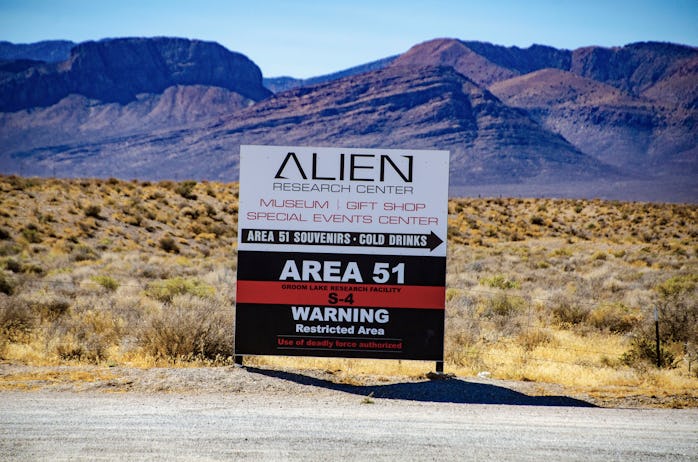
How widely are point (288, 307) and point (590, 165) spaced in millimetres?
187910

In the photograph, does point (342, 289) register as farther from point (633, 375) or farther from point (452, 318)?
point (452, 318)

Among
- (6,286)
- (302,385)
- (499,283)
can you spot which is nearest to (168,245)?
→ (6,286)

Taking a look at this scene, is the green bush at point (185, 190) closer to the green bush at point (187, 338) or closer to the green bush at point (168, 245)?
the green bush at point (168, 245)

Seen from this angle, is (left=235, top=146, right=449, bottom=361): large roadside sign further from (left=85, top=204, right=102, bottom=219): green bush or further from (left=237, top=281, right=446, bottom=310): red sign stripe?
(left=85, top=204, right=102, bottom=219): green bush

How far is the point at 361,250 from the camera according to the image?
10.8m

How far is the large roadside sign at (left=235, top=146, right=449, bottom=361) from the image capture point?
1070cm

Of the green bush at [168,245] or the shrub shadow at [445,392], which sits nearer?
the shrub shadow at [445,392]

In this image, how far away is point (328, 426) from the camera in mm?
8047

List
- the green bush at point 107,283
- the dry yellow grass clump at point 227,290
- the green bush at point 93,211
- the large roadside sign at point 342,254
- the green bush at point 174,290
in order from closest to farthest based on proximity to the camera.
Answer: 1. the large roadside sign at point 342,254
2. the dry yellow grass clump at point 227,290
3. the green bush at point 174,290
4. the green bush at point 107,283
5. the green bush at point 93,211

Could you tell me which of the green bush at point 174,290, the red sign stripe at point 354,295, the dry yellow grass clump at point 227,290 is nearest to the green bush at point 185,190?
the dry yellow grass clump at point 227,290

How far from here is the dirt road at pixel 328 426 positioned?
23.8 ft

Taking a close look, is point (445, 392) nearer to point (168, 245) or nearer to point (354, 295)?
point (354, 295)

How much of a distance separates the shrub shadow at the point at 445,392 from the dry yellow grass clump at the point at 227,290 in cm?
113

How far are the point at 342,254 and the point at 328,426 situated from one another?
322 centimetres
